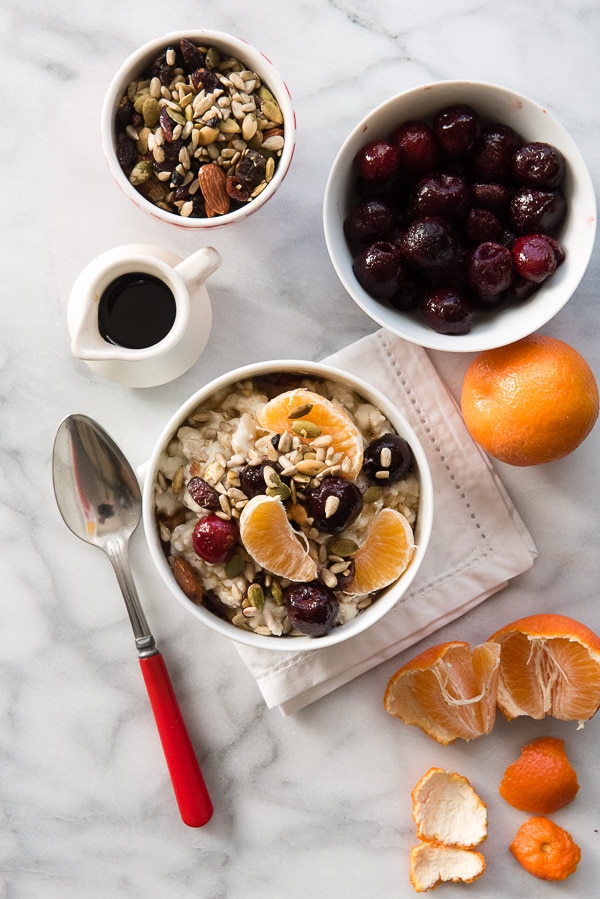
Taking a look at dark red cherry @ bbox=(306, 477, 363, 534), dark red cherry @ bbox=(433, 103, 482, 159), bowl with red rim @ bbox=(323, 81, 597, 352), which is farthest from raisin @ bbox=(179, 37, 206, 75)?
dark red cherry @ bbox=(306, 477, 363, 534)

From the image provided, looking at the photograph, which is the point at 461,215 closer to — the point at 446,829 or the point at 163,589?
the point at 163,589

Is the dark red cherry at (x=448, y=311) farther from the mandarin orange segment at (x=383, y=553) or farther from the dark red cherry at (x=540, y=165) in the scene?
the mandarin orange segment at (x=383, y=553)

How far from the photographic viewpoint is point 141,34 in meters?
1.43

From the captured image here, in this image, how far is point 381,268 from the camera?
1.25 meters

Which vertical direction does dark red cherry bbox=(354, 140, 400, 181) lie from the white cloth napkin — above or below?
above

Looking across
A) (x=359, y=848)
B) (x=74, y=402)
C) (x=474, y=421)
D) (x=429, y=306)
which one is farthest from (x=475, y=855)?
(x=74, y=402)

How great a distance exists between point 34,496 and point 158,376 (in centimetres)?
33

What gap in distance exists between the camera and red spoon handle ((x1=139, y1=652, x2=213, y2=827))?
Answer: 140 centimetres

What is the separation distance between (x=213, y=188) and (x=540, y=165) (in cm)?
53

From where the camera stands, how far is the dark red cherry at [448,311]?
4.17 ft

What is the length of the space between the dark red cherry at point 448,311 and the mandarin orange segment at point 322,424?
0.79ft

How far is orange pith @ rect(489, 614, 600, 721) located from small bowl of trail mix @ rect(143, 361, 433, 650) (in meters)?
0.30

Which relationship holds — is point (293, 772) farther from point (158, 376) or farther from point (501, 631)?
point (158, 376)

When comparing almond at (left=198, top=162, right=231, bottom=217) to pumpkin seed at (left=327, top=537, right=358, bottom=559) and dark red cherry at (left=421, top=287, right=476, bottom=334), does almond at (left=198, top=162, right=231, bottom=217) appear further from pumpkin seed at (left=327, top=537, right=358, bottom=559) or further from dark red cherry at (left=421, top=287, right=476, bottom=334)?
pumpkin seed at (left=327, top=537, right=358, bottom=559)
